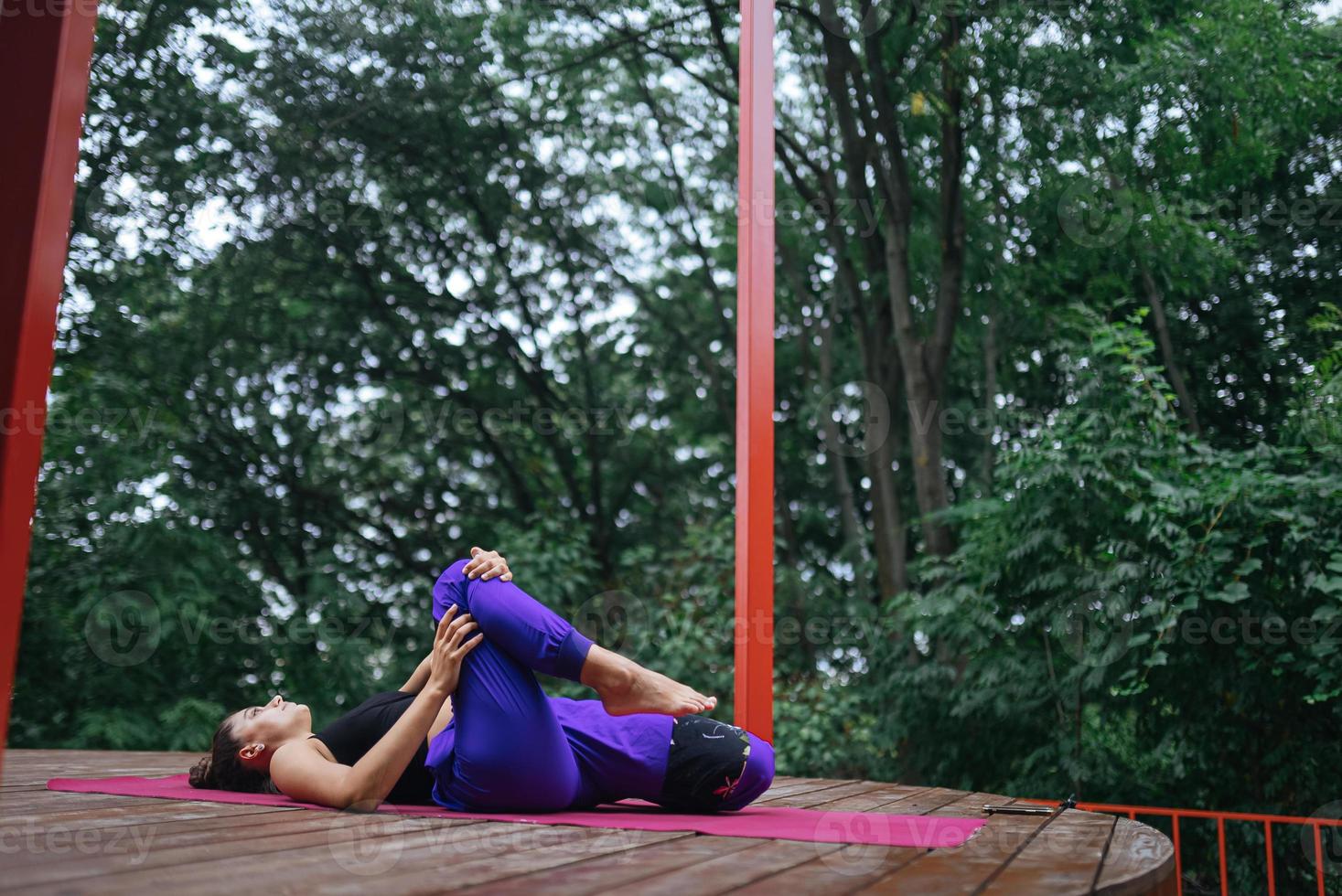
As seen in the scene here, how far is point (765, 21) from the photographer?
10.4 ft

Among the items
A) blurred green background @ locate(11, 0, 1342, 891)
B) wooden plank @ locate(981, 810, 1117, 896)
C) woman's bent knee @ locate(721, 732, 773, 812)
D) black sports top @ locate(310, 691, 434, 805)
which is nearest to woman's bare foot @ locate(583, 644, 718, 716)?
woman's bent knee @ locate(721, 732, 773, 812)

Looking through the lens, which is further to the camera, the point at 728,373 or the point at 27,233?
the point at 728,373

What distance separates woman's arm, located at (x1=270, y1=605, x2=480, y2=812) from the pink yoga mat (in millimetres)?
45

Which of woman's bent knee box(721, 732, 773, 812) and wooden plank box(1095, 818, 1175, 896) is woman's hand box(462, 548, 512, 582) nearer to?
woman's bent knee box(721, 732, 773, 812)

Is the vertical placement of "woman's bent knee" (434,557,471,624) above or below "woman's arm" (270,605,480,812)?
above

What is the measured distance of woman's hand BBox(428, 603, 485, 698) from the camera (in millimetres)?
1842

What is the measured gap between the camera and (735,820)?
1972mm

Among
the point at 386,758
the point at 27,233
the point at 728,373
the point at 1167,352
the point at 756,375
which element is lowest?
the point at 386,758

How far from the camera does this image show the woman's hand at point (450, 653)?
1.84 metres

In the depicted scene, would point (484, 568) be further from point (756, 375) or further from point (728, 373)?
point (728, 373)

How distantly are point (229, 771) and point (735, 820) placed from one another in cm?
111

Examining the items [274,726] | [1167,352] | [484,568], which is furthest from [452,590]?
[1167,352]

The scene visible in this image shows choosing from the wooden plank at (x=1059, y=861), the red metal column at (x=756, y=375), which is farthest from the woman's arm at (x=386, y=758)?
the red metal column at (x=756, y=375)

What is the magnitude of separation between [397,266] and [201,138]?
58.2 inches
